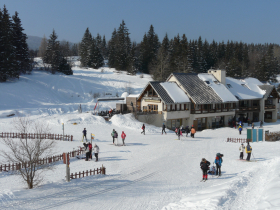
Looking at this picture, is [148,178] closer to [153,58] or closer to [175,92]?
[175,92]

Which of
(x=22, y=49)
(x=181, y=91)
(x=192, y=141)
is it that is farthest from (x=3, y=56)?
(x=192, y=141)

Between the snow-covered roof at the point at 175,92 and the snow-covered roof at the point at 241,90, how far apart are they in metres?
12.0

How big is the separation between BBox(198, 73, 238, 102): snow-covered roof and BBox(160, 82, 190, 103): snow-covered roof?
654 cm

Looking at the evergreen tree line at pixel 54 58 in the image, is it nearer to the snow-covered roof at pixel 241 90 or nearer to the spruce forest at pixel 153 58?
the spruce forest at pixel 153 58

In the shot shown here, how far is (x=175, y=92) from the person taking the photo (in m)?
40.9

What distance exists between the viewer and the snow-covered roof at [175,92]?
130 feet

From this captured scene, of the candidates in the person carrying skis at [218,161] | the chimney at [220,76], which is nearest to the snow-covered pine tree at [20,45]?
the chimney at [220,76]

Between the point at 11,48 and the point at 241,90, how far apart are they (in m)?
46.1

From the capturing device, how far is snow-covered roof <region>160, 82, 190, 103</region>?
39688 mm

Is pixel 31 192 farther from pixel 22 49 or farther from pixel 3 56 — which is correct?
pixel 22 49

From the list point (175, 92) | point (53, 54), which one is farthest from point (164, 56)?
point (175, 92)

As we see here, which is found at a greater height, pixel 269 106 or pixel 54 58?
pixel 54 58

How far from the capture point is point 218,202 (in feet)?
34.4

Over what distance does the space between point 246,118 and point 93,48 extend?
174ft
